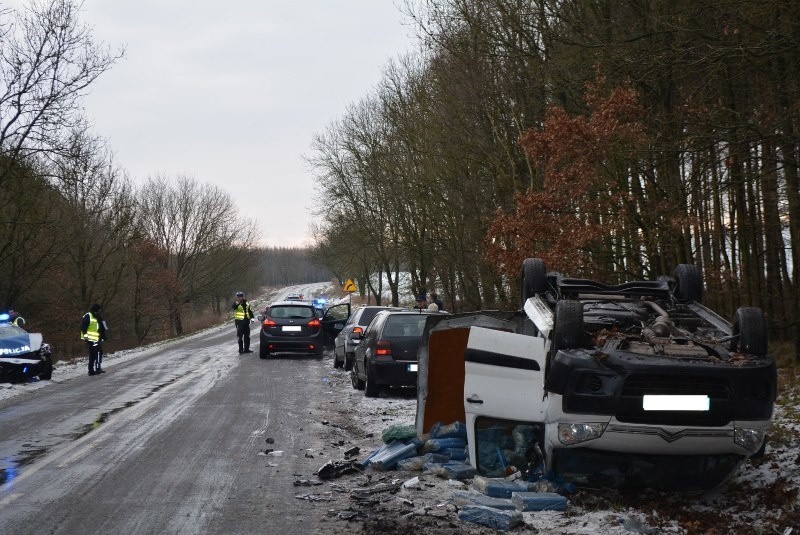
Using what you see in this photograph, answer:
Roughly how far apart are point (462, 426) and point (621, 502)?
2363 mm

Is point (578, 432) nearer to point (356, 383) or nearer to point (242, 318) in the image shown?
point (356, 383)

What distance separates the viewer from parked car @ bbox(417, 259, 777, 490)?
6.07 m

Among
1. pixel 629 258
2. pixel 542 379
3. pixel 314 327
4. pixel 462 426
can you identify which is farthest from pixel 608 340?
pixel 314 327

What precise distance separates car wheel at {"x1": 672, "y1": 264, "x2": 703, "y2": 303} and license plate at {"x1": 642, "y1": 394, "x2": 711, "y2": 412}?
6.94 ft

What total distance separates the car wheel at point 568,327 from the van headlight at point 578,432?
1.93 ft

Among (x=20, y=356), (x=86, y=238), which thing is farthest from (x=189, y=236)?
(x=20, y=356)

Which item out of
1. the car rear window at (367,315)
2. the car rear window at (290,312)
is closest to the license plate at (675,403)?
the car rear window at (367,315)

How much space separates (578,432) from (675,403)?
717 mm

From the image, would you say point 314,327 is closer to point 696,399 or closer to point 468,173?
point 468,173

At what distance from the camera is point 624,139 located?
1509 cm

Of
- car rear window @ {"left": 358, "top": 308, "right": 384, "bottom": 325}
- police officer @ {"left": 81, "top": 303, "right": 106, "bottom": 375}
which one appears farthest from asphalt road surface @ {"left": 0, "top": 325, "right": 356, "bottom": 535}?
police officer @ {"left": 81, "top": 303, "right": 106, "bottom": 375}

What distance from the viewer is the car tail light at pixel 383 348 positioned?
1463 cm

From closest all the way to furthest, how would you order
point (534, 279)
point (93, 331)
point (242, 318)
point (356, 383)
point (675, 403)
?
point (675, 403) < point (534, 279) < point (356, 383) < point (93, 331) < point (242, 318)

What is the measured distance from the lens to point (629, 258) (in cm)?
1733
